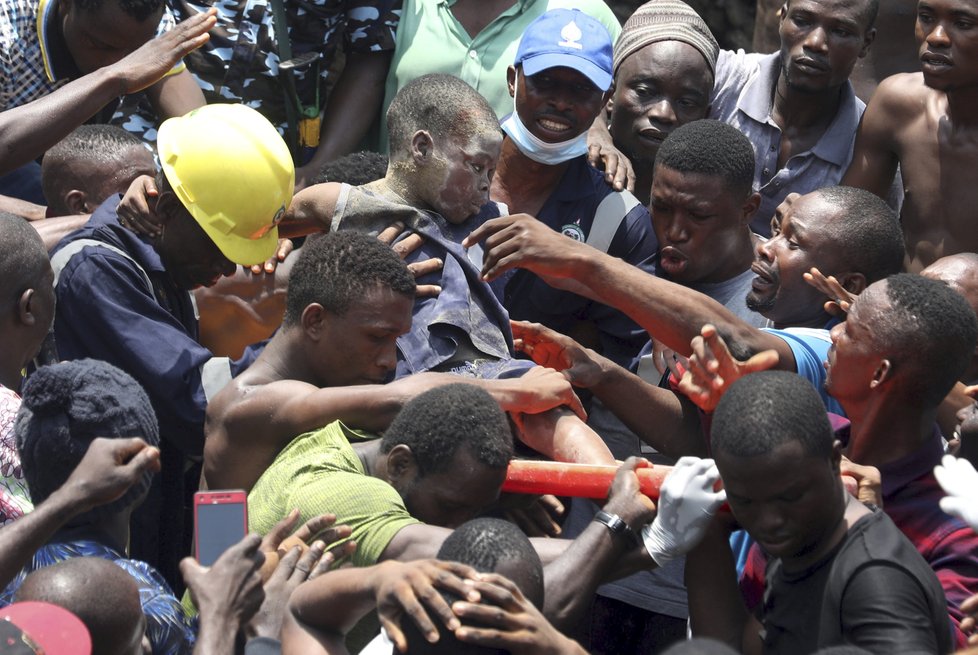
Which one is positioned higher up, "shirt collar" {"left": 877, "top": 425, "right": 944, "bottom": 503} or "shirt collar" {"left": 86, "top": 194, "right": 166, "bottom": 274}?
"shirt collar" {"left": 86, "top": 194, "right": 166, "bottom": 274}

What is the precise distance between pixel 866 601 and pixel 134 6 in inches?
151

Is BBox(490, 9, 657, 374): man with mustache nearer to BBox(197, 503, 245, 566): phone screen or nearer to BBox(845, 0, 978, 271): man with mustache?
BBox(845, 0, 978, 271): man with mustache

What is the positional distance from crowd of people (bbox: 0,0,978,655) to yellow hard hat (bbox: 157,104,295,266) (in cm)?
1

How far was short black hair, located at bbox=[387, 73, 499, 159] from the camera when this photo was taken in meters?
5.24

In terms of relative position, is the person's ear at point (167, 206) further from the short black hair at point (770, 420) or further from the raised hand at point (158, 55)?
the short black hair at point (770, 420)

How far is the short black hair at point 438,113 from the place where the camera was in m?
5.24

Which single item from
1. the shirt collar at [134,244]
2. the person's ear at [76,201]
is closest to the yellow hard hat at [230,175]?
the shirt collar at [134,244]

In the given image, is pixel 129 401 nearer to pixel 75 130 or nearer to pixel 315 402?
pixel 315 402

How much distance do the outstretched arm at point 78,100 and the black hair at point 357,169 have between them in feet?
2.32

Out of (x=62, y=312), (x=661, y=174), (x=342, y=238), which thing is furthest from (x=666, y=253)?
(x=62, y=312)

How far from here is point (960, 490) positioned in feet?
11.9

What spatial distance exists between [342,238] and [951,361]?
1.90 m

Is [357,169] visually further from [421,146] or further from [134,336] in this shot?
[134,336]

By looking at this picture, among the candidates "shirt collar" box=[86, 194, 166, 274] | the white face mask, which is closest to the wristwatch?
"shirt collar" box=[86, 194, 166, 274]
